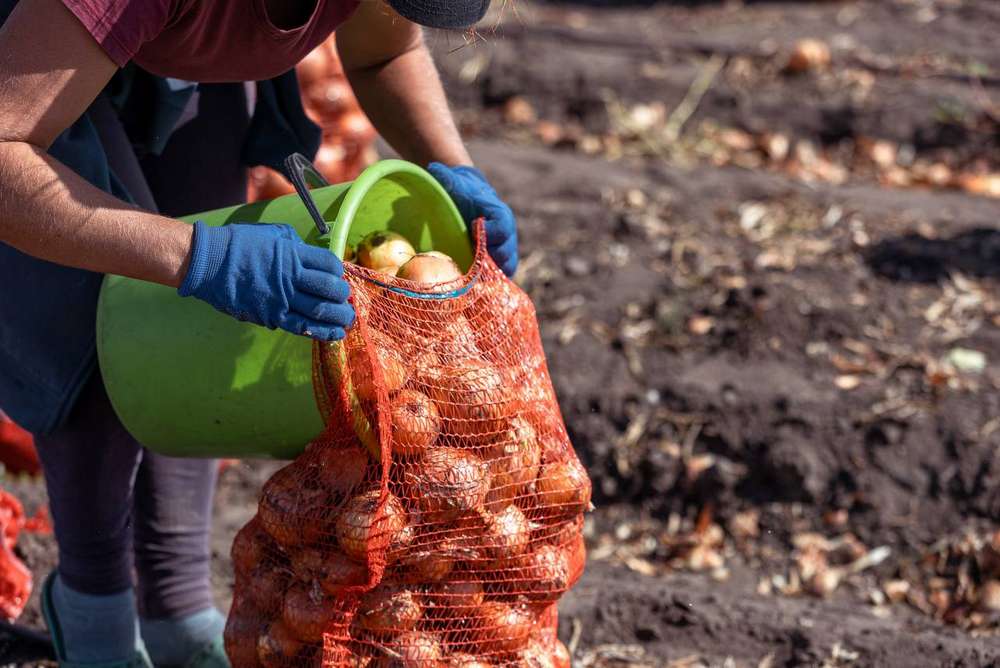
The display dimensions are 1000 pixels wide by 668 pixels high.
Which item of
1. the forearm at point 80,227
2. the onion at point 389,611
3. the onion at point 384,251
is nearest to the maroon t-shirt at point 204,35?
the forearm at point 80,227

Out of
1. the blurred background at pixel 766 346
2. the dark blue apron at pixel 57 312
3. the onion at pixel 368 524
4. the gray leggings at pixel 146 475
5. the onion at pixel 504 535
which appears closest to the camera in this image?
the onion at pixel 368 524

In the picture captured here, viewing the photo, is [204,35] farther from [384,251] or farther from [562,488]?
[562,488]

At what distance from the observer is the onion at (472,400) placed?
1812mm

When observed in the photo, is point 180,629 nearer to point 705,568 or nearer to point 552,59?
point 705,568

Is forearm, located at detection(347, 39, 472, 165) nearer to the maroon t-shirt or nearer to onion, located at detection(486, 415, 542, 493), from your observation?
the maroon t-shirt

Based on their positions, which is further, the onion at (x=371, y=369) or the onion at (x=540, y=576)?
the onion at (x=540, y=576)

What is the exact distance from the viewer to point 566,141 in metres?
5.56

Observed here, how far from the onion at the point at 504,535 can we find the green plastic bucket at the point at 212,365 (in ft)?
1.05

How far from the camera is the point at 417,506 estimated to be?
1.79m

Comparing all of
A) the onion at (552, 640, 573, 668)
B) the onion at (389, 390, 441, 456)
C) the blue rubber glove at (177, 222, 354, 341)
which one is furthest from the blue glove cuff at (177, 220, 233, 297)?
the onion at (552, 640, 573, 668)

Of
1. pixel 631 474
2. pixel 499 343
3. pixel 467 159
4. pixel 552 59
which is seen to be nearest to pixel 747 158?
pixel 552 59

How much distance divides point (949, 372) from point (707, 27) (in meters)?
3.95

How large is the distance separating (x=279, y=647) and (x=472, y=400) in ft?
1.58

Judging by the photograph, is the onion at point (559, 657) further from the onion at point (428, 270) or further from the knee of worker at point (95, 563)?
the knee of worker at point (95, 563)
